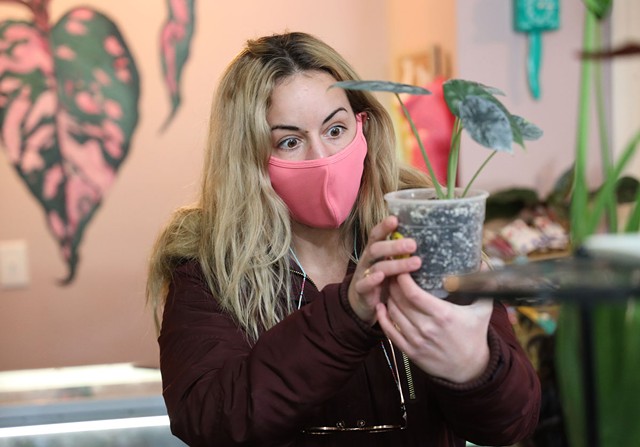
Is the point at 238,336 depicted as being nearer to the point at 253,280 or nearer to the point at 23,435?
the point at 253,280

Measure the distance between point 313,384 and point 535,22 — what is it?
186cm

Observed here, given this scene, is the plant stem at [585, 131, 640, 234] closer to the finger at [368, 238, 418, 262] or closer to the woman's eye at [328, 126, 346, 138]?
the finger at [368, 238, 418, 262]

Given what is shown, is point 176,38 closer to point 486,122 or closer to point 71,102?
point 71,102

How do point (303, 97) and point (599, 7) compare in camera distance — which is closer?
point (599, 7)

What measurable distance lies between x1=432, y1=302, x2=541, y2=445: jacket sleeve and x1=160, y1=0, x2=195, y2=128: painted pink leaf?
2213 millimetres

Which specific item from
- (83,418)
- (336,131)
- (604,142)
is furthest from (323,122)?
(83,418)

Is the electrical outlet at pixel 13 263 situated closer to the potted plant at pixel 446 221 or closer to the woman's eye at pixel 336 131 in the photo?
the woman's eye at pixel 336 131

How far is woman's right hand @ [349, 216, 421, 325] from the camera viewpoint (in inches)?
39.5

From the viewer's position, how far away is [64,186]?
3277 millimetres

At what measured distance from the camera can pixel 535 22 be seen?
271cm

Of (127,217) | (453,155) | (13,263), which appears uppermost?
(453,155)

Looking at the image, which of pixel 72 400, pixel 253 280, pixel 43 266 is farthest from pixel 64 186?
pixel 253 280

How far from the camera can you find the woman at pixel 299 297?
1.19 m

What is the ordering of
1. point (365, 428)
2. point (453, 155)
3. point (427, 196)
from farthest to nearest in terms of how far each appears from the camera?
point (365, 428) < point (427, 196) < point (453, 155)
